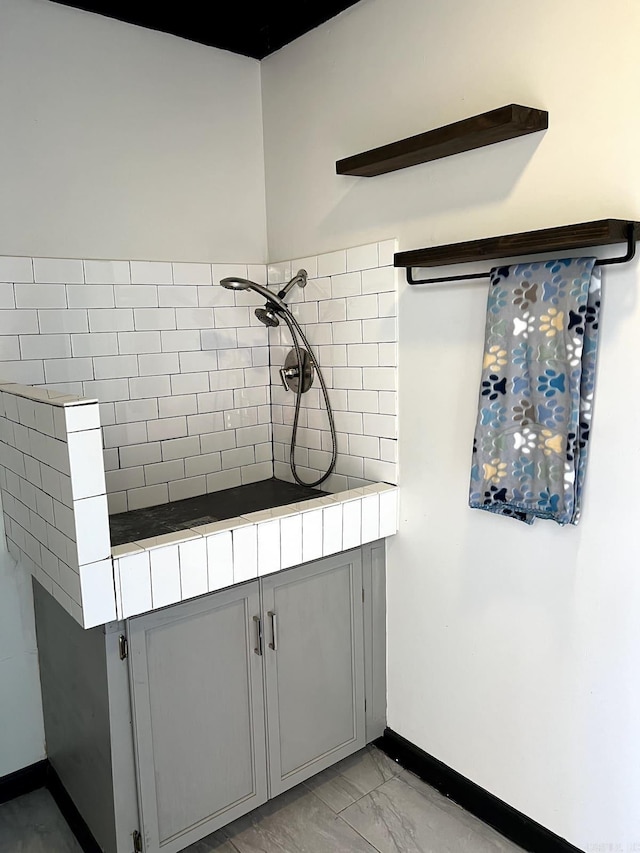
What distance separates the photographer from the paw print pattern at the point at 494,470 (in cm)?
170

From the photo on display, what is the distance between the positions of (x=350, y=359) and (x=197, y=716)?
118cm

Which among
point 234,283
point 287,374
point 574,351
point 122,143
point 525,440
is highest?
point 122,143

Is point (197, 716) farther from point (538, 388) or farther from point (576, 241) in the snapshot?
point (576, 241)

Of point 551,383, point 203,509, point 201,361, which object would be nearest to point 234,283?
point 201,361

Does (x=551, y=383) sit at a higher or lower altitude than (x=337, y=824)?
higher

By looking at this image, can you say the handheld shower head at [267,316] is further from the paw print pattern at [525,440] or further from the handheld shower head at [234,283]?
the paw print pattern at [525,440]

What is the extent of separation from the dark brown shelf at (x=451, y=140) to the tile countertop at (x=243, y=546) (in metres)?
0.98

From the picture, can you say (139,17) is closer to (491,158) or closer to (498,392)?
(491,158)

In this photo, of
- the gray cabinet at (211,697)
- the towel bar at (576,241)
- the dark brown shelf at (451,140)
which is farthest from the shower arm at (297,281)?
the gray cabinet at (211,697)

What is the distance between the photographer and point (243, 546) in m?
1.81

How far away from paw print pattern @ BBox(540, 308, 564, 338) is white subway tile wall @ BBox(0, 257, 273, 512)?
48.4 inches

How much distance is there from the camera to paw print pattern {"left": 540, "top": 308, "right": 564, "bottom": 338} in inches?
61.1

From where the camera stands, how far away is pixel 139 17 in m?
2.15

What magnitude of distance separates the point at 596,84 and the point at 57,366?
1.65m
